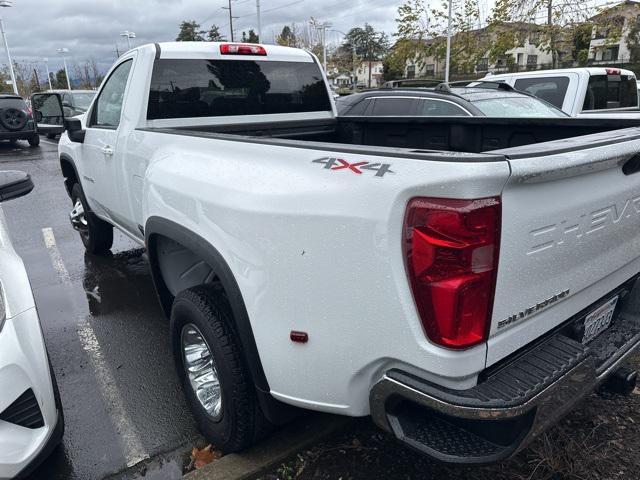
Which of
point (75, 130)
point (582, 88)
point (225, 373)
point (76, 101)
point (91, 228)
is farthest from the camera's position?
point (76, 101)

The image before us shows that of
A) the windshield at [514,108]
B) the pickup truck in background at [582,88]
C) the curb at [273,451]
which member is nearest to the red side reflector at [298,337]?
the curb at [273,451]

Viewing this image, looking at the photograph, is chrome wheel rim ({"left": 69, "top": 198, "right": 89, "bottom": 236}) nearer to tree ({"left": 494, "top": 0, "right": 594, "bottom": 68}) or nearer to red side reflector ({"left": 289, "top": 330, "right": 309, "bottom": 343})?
red side reflector ({"left": 289, "top": 330, "right": 309, "bottom": 343})

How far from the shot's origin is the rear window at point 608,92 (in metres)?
8.15

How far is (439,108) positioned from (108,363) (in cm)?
515

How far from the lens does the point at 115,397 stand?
3008 millimetres

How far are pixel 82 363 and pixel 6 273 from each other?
1.34 m

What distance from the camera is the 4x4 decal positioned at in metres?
1.57

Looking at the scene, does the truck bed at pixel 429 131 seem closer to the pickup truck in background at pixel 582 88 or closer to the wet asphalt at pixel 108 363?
the wet asphalt at pixel 108 363

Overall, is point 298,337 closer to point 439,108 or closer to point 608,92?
point 439,108

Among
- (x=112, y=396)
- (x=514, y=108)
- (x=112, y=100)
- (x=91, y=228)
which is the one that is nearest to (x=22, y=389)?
(x=112, y=396)

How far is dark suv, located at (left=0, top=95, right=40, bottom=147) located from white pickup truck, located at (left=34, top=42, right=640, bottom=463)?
15.1 metres

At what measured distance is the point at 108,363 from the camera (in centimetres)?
338

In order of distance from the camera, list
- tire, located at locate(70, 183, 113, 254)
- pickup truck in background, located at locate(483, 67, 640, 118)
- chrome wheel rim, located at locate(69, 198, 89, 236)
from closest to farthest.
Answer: tire, located at locate(70, 183, 113, 254)
chrome wheel rim, located at locate(69, 198, 89, 236)
pickup truck in background, located at locate(483, 67, 640, 118)

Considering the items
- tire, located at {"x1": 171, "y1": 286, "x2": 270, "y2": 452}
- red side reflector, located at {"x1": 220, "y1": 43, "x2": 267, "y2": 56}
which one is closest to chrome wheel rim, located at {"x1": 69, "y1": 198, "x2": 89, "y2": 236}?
red side reflector, located at {"x1": 220, "y1": 43, "x2": 267, "y2": 56}
